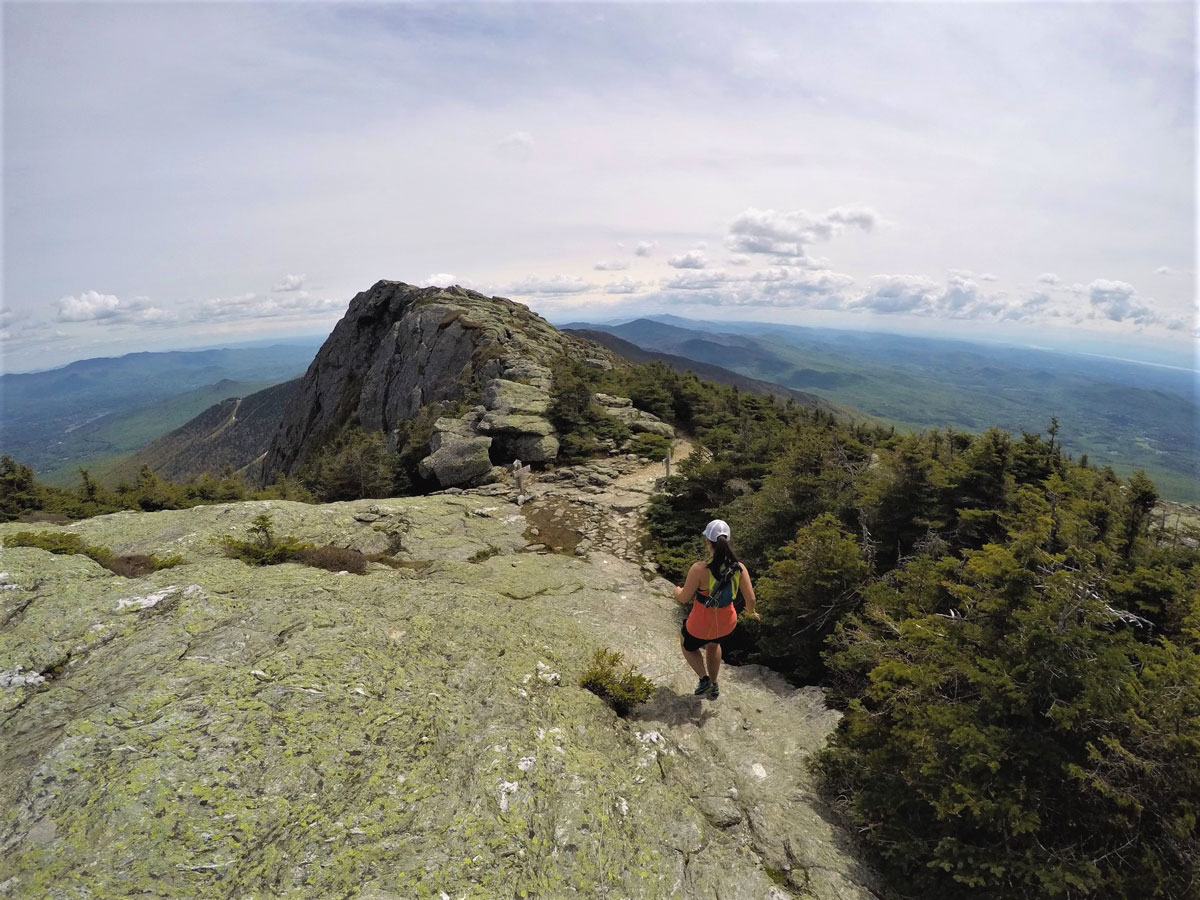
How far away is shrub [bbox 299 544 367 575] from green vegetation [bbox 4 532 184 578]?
195cm

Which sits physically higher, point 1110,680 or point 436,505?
point 1110,680

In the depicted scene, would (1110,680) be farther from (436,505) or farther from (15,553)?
(436,505)

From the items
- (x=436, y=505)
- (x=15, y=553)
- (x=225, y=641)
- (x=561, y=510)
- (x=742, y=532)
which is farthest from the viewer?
(x=561, y=510)

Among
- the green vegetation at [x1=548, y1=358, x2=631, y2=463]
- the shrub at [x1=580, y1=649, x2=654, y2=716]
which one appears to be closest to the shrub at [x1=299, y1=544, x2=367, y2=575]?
the shrub at [x1=580, y1=649, x2=654, y2=716]

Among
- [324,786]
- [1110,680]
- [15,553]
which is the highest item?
[1110,680]

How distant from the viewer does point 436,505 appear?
1670 centimetres

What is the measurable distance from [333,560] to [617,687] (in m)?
6.29

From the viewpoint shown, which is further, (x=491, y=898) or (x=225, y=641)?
(x=225, y=641)

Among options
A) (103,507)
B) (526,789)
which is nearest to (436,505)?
(103,507)

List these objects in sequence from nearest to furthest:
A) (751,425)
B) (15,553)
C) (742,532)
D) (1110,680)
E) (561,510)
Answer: (1110,680) < (15,553) < (742,532) < (561,510) < (751,425)

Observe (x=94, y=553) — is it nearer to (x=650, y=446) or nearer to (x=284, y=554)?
(x=284, y=554)

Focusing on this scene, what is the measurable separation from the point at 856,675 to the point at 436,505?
13.0m

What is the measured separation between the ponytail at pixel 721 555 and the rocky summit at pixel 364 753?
6.68 ft

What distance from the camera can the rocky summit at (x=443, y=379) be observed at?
2420cm
